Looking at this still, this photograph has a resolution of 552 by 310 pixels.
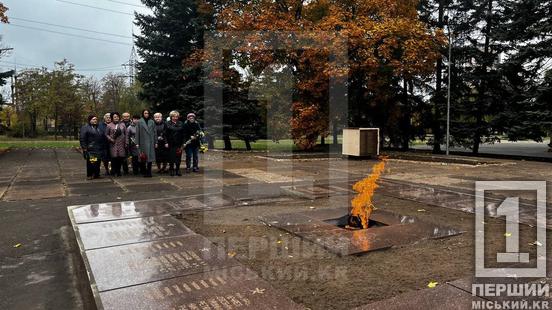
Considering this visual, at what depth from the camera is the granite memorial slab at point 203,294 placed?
11.1 feet

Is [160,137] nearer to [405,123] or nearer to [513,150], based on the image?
[405,123]

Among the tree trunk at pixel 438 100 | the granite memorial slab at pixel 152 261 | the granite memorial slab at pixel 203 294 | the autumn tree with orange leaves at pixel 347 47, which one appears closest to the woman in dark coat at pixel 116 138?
the granite memorial slab at pixel 152 261

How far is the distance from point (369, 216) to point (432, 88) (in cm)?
1922

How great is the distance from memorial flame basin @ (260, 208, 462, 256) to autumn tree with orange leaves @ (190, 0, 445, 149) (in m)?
12.0

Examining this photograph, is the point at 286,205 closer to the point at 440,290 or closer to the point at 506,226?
the point at 506,226

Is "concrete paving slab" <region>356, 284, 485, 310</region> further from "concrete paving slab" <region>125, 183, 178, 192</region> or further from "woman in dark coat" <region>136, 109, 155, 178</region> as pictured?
"woman in dark coat" <region>136, 109, 155, 178</region>

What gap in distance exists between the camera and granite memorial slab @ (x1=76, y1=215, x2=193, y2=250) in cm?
520

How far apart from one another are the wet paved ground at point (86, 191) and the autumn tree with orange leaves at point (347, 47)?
4.44 meters

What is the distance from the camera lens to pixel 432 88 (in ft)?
76.9

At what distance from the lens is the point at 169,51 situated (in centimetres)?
2569

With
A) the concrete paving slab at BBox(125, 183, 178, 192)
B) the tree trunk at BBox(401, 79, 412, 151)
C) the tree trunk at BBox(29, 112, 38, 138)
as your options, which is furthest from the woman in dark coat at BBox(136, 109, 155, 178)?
the tree trunk at BBox(29, 112, 38, 138)

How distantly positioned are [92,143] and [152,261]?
305 inches

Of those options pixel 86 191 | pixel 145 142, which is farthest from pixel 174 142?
pixel 86 191

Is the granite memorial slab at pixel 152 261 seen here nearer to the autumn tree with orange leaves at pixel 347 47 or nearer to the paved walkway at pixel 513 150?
the autumn tree with orange leaves at pixel 347 47
